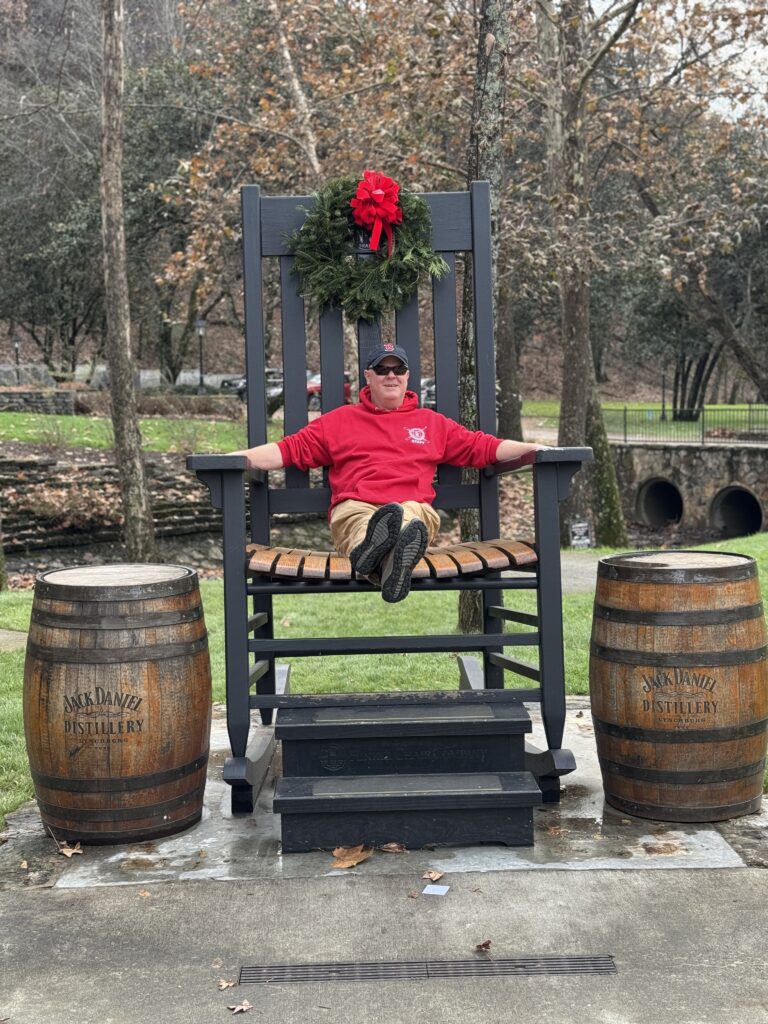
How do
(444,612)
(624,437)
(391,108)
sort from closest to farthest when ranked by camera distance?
(444,612)
(391,108)
(624,437)

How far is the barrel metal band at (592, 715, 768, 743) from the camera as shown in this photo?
3484 millimetres

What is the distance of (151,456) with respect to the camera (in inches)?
725

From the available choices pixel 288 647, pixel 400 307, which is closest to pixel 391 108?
pixel 400 307

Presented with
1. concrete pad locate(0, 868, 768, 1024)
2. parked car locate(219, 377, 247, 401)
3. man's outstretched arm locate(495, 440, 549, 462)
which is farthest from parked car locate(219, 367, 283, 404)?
concrete pad locate(0, 868, 768, 1024)

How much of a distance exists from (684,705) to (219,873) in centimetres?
144

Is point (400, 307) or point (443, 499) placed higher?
point (400, 307)

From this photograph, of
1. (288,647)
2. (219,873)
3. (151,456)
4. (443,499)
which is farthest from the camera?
(151,456)

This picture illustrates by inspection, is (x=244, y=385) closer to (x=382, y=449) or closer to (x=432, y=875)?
(x=382, y=449)

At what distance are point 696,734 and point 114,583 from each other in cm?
180

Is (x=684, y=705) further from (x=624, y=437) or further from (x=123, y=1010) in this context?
(x=624, y=437)

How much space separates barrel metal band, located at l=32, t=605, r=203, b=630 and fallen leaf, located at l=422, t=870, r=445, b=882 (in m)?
1.02

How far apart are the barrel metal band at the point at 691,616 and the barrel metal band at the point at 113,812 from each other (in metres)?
1.47

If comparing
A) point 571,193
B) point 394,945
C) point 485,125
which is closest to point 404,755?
point 394,945

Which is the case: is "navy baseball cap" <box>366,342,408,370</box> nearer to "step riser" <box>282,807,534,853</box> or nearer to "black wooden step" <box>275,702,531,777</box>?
"black wooden step" <box>275,702,531,777</box>
